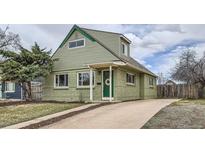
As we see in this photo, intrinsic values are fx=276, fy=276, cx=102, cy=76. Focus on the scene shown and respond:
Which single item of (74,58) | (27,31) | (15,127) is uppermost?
(27,31)

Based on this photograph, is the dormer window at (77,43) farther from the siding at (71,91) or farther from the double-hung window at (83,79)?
the double-hung window at (83,79)

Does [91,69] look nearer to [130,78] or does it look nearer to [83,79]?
[83,79]

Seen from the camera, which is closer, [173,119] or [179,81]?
[173,119]

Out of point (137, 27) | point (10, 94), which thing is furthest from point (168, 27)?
point (10, 94)

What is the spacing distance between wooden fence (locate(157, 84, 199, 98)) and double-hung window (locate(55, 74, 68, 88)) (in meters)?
9.04

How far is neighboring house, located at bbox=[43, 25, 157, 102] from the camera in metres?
15.5

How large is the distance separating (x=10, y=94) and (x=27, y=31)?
9.70 m

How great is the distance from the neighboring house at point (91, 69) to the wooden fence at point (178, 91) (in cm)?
528

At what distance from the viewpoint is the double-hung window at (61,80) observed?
56.5 ft

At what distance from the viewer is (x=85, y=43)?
16.2 metres

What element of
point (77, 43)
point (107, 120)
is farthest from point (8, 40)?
point (107, 120)

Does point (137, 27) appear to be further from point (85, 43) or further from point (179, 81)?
Result: point (179, 81)

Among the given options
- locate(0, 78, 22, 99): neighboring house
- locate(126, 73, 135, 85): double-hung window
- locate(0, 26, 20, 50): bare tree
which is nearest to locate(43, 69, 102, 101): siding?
locate(126, 73, 135, 85): double-hung window

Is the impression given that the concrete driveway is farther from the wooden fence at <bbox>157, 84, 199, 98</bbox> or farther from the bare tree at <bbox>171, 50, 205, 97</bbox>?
the wooden fence at <bbox>157, 84, 199, 98</bbox>
